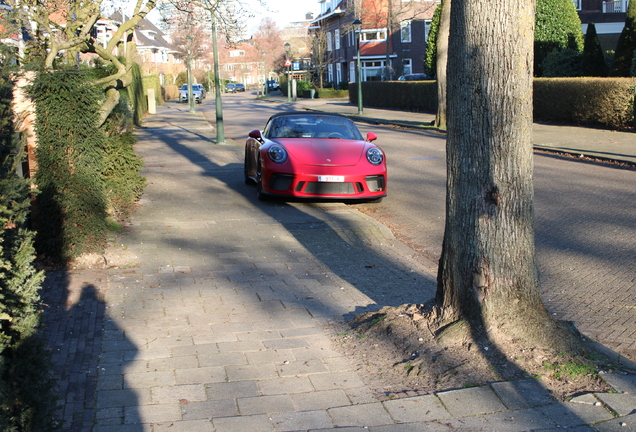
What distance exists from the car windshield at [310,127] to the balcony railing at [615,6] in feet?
153

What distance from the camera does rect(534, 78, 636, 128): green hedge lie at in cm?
1950

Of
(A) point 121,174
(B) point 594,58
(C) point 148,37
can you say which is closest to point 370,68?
(C) point 148,37

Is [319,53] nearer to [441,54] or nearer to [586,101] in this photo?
[441,54]

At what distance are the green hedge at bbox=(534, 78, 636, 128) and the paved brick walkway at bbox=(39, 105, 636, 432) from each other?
1427 centimetres

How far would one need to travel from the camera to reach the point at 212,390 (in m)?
3.63

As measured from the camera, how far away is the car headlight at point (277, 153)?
9.48m

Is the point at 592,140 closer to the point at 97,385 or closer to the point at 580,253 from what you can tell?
the point at 580,253

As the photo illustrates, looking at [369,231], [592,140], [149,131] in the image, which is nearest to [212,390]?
[369,231]

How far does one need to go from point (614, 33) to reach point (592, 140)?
34248mm

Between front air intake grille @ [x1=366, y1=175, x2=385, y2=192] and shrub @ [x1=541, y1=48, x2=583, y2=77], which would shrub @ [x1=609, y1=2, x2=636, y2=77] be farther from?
front air intake grille @ [x1=366, y1=175, x2=385, y2=192]

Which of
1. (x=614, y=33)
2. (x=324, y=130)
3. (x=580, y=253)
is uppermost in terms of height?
(x=614, y=33)

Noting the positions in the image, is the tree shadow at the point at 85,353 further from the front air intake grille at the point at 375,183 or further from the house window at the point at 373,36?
the house window at the point at 373,36

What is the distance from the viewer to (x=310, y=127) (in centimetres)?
1078

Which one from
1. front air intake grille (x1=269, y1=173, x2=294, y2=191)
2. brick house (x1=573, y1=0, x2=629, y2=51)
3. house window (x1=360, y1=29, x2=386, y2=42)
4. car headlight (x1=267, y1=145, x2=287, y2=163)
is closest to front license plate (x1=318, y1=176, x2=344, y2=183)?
front air intake grille (x1=269, y1=173, x2=294, y2=191)
